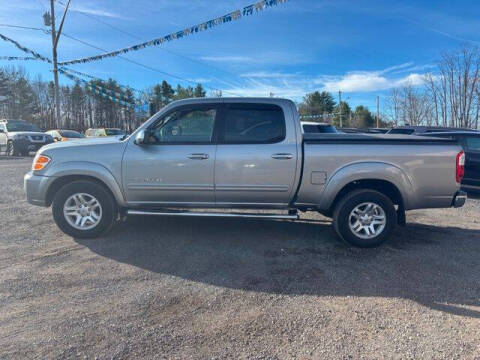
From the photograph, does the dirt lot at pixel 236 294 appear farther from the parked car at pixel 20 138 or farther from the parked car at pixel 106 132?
the parked car at pixel 106 132

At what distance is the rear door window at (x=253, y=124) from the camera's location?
4434 millimetres

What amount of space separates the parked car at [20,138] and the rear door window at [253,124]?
55.4 ft

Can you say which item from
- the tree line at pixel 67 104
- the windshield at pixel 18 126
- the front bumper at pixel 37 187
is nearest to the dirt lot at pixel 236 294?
the front bumper at pixel 37 187

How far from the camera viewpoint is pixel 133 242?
4.61 metres

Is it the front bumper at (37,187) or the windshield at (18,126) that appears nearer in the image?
the front bumper at (37,187)

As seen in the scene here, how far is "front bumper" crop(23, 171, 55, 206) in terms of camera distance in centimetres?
455

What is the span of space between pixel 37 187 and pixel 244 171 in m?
2.89

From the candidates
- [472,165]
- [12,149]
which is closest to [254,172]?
[472,165]

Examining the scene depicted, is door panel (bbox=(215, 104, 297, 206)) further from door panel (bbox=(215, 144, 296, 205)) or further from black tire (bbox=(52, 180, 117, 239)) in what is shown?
black tire (bbox=(52, 180, 117, 239))

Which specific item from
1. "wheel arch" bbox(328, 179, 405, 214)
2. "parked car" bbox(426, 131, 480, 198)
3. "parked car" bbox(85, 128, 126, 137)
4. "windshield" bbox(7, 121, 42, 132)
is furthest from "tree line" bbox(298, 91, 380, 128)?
"wheel arch" bbox(328, 179, 405, 214)

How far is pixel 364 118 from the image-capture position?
5716 centimetres

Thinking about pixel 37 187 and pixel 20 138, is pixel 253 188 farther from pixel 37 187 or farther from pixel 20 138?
pixel 20 138

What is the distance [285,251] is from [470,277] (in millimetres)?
2080

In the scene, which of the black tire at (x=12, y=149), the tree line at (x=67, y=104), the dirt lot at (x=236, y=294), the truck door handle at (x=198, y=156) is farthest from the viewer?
the tree line at (x=67, y=104)
